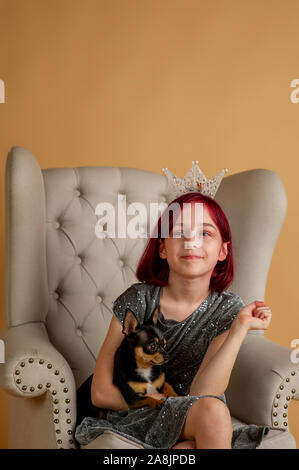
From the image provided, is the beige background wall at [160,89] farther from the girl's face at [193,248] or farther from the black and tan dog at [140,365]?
the black and tan dog at [140,365]

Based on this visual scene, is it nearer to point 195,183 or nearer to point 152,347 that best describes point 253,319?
point 152,347

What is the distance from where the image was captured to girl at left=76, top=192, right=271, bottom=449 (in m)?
1.44

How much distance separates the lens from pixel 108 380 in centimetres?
157

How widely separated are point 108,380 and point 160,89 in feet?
4.63

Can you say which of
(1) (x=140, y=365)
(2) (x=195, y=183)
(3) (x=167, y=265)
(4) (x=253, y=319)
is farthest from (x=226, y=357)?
(2) (x=195, y=183)

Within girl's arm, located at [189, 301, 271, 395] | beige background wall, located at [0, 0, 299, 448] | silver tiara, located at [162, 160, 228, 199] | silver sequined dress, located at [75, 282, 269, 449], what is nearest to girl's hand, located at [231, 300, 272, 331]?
girl's arm, located at [189, 301, 271, 395]

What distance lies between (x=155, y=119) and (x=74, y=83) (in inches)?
14.2

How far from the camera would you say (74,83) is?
2523 millimetres

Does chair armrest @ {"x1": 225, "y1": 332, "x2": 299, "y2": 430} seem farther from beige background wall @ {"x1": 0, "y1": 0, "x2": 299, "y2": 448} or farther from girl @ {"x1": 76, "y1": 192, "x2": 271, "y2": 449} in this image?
beige background wall @ {"x1": 0, "y1": 0, "x2": 299, "y2": 448}

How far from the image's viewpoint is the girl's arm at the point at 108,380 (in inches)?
61.3

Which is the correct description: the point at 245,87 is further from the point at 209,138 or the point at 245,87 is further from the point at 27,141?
the point at 27,141

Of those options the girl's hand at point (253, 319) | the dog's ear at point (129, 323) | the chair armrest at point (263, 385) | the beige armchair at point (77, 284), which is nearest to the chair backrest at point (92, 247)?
the beige armchair at point (77, 284)
